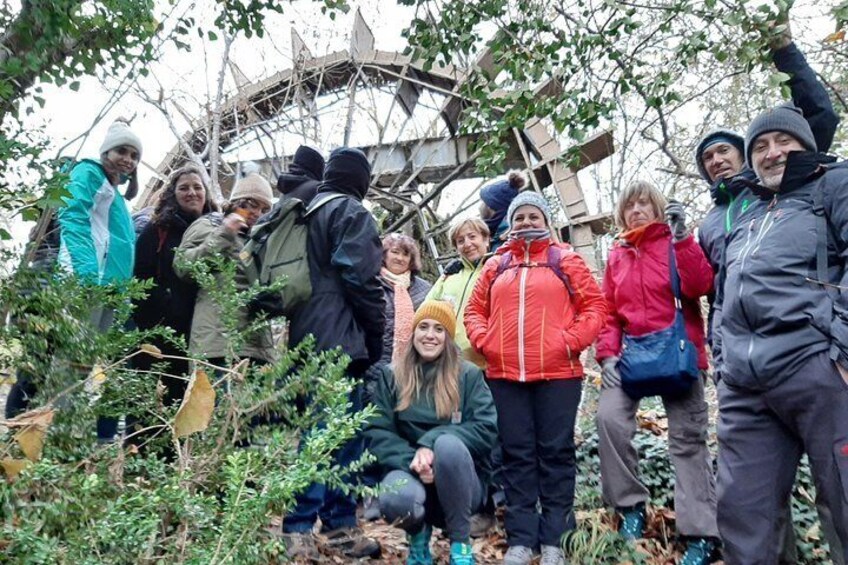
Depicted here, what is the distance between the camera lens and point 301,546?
280 cm

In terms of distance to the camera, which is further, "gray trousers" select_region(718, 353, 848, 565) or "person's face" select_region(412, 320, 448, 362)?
"person's face" select_region(412, 320, 448, 362)

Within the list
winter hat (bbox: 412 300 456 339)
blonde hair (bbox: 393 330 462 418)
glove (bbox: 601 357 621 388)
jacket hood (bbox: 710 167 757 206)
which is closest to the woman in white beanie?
blonde hair (bbox: 393 330 462 418)

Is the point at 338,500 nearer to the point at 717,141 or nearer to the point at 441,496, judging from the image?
the point at 441,496

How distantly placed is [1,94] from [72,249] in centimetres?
165

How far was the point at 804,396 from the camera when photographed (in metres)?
2.25

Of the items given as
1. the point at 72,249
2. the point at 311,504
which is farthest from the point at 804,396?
the point at 72,249

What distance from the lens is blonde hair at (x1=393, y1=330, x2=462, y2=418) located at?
3240mm

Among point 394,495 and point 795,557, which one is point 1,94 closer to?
point 394,495

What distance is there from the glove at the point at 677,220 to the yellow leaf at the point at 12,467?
2578 millimetres

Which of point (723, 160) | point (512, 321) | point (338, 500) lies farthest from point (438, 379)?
point (723, 160)

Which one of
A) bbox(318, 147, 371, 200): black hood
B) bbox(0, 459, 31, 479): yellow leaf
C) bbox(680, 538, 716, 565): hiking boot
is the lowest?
bbox(680, 538, 716, 565): hiking boot

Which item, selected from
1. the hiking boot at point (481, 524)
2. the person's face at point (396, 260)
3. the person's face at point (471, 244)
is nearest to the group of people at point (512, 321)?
the hiking boot at point (481, 524)

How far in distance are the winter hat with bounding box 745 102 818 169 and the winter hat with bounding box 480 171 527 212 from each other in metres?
1.85

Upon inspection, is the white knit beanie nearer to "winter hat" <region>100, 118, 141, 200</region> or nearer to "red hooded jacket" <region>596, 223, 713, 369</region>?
"winter hat" <region>100, 118, 141, 200</region>
